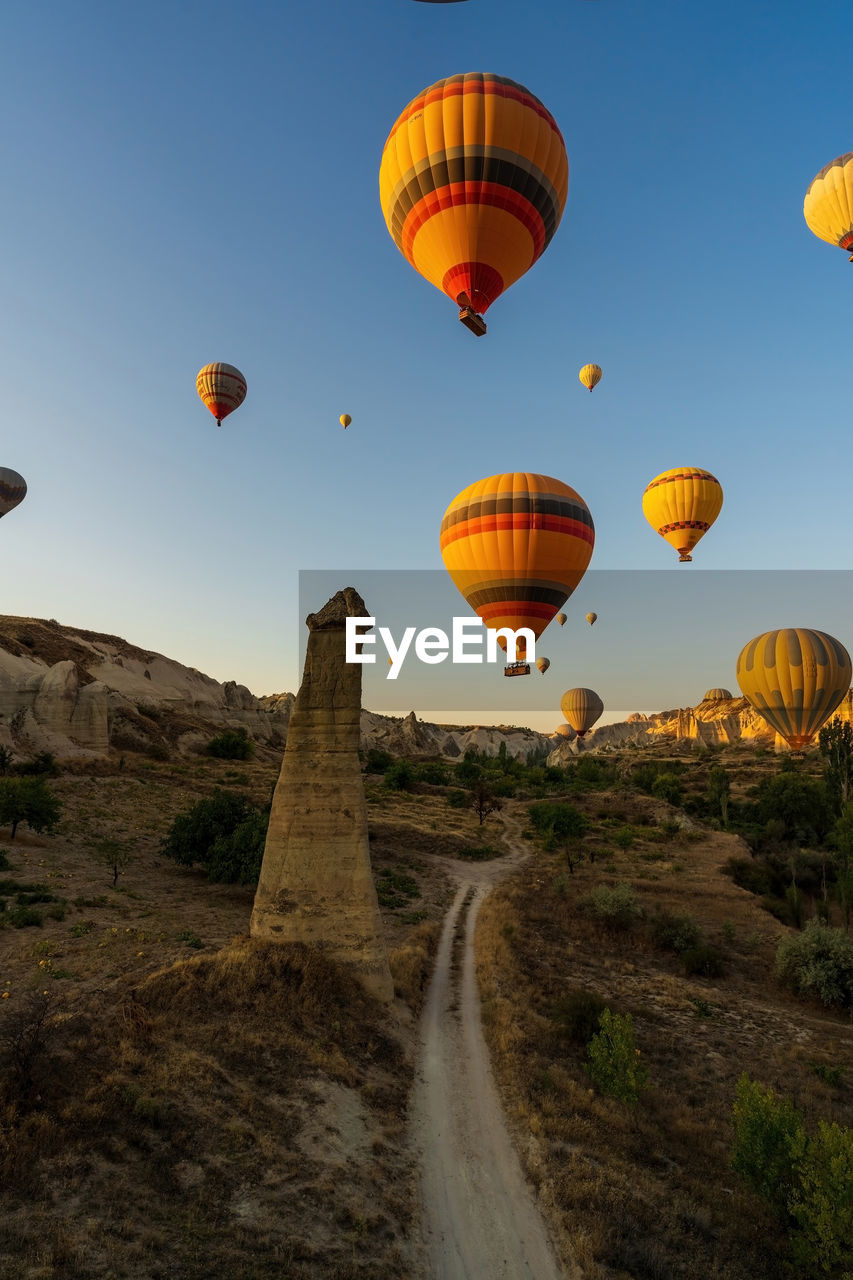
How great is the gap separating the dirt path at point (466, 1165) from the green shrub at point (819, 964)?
14.6m

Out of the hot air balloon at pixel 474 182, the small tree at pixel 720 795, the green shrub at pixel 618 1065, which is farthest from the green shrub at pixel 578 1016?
the small tree at pixel 720 795

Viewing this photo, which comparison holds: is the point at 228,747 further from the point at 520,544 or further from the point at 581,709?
the point at 581,709

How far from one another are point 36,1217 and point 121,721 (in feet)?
223

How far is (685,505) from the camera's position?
2076 inches

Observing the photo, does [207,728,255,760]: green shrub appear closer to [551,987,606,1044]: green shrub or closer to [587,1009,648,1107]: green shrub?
[551,987,606,1044]: green shrub

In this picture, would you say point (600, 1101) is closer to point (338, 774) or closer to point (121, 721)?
point (338, 774)

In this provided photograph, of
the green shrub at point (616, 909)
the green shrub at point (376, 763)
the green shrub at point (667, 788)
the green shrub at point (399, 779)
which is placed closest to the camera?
the green shrub at point (616, 909)

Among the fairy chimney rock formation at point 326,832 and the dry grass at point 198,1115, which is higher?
the fairy chimney rock formation at point 326,832

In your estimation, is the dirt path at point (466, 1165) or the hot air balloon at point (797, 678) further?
the hot air balloon at point (797, 678)

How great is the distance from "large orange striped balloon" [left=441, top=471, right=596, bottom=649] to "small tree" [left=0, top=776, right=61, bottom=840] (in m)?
26.3

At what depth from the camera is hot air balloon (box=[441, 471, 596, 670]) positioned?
111 ft

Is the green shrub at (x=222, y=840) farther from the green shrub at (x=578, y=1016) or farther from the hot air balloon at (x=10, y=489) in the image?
the hot air balloon at (x=10, y=489)

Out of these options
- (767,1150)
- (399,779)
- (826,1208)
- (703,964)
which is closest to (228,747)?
(399,779)

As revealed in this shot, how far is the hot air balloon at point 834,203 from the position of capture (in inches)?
1687
